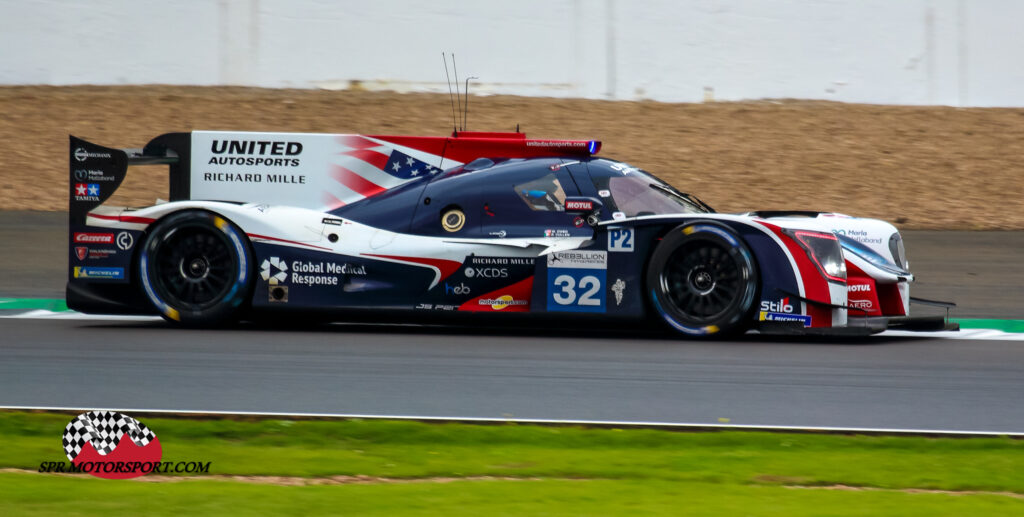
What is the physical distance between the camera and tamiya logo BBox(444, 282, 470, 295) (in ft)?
29.9

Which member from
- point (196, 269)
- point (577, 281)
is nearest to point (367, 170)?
point (196, 269)

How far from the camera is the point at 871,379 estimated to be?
7.41 m

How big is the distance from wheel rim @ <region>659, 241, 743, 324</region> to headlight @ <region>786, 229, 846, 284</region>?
469 mm

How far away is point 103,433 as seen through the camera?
16.9ft

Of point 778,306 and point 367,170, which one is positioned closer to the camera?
point 778,306

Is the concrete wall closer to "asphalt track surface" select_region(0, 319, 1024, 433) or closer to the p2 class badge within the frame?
"asphalt track surface" select_region(0, 319, 1024, 433)

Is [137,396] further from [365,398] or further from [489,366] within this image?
[489,366]

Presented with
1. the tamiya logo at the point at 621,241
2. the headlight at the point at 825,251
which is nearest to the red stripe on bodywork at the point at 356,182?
the tamiya logo at the point at 621,241

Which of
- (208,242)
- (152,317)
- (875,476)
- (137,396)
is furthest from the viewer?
(152,317)

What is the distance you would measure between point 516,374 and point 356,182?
9.08 feet

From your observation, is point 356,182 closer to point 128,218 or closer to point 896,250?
point 128,218

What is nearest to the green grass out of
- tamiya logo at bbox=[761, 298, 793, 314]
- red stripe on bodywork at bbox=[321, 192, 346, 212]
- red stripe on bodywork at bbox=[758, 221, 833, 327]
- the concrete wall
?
red stripe on bodywork at bbox=[758, 221, 833, 327]

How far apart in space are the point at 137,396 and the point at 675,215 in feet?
12.3

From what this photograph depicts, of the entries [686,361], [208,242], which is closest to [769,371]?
[686,361]
